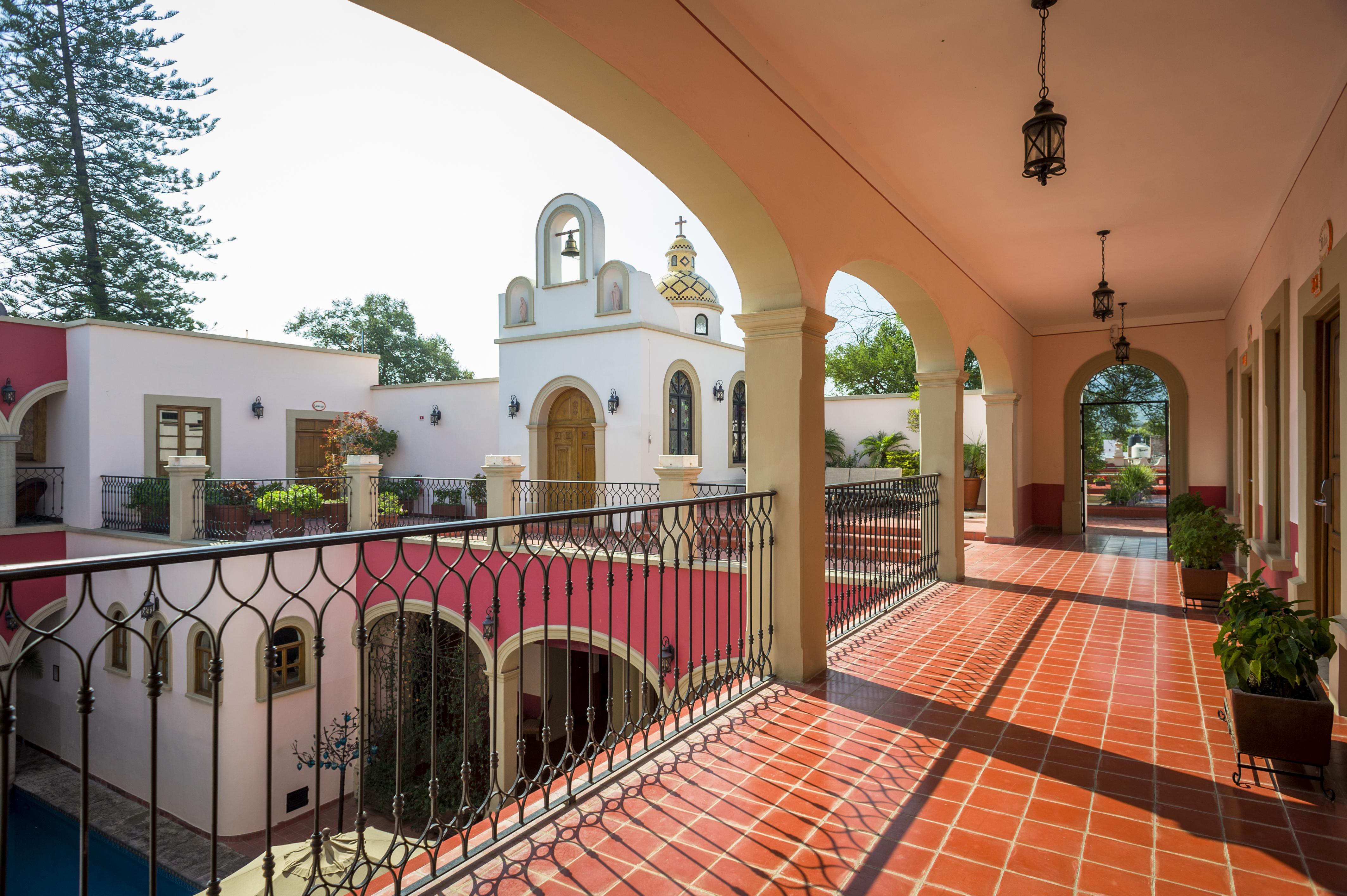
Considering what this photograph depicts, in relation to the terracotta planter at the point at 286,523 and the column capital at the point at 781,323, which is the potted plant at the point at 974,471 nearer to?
the column capital at the point at 781,323

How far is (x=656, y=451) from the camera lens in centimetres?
1186

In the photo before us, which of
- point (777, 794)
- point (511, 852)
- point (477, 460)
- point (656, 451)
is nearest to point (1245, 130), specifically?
point (777, 794)

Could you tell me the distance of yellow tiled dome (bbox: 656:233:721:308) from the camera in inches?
614

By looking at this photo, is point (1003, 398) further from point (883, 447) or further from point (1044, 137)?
point (1044, 137)

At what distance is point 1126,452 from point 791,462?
512 inches

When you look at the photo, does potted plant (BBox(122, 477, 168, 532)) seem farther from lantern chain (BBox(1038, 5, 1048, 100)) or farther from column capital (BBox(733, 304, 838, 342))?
lantern chain (BBox(1038, 5, 1048, 100))

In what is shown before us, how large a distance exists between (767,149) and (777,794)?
288 cm

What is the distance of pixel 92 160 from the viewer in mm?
15992

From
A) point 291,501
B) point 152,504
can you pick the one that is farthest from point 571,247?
point 152,504

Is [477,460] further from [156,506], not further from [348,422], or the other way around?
[156,506]

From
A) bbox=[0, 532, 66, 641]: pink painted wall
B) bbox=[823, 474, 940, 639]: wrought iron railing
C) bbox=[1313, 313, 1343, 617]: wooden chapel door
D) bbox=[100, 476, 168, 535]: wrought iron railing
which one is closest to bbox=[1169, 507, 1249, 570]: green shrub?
bbox=[1313, 313, 1343, 617]: wooden chapel door

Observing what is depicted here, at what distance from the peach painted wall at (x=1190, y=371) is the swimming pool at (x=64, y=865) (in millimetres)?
12357

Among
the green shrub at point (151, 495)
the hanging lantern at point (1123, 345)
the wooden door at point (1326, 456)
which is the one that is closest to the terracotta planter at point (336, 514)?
the green shrub at point (151, 495)

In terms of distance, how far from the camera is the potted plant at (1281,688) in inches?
105
